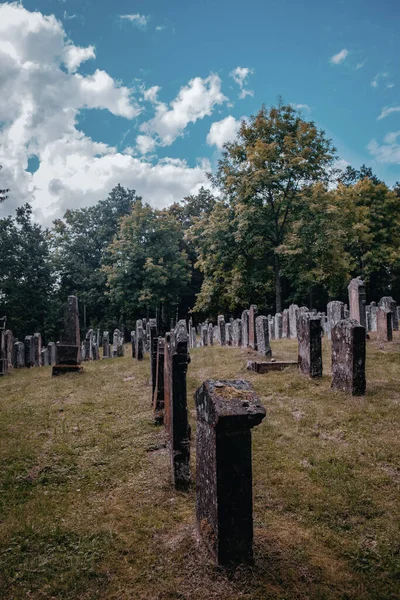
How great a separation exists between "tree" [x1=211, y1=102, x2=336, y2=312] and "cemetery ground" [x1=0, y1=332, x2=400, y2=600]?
64.3 feet

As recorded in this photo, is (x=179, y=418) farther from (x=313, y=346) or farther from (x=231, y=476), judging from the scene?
(x=313, y=346)

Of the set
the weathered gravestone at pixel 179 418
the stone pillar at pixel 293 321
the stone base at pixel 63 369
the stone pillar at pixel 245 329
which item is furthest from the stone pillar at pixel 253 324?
the weathered gravestone at pixel 179 418

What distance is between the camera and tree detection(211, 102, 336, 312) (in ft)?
84.4

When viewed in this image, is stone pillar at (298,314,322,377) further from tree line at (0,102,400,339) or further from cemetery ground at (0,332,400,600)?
tree line at (0,102,400,339)

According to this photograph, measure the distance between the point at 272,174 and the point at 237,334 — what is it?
1415 cm

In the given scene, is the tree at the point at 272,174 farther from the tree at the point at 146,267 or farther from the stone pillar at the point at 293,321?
the tree at the point at 146,267

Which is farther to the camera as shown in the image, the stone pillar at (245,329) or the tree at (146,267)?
the tree at (146,267)

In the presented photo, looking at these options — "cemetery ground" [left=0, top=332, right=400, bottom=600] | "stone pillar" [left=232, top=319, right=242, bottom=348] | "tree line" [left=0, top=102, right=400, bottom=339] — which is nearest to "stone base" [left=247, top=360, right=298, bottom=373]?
"cemetery ground" [left=0, top=332, right=400, bottom=600]

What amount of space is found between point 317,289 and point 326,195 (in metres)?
11.4

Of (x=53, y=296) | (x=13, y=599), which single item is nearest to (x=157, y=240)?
(x=53, y=296)

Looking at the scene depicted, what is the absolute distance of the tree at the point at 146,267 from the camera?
36031 millimetres

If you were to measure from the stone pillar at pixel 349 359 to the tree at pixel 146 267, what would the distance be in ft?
90.8

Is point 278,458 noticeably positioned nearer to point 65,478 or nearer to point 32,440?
point 65,478

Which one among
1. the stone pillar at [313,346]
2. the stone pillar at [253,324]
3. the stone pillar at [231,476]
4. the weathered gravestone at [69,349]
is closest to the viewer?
the stone pillar at [231,476]
